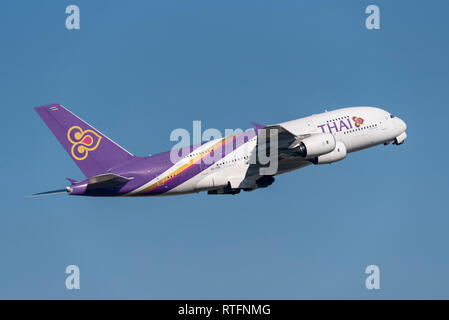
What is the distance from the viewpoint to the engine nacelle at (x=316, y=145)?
2013 inches

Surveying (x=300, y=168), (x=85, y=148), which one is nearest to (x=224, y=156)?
(x=300, y=168)

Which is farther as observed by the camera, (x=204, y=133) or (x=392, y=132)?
(x=392, y=132)

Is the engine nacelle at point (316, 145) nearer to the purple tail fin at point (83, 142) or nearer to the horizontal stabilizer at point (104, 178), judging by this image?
the purple tail fin at point (83, 142)

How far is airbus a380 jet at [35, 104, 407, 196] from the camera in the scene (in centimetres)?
4950

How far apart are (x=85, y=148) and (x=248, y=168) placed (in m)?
11.9

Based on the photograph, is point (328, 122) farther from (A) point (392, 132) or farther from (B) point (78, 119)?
(B) point (78, 119)

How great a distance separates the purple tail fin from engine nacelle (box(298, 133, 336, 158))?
12311mm

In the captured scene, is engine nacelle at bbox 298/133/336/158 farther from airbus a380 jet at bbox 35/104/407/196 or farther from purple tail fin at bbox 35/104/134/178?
purple tail fin at bbox 35/104/134/178

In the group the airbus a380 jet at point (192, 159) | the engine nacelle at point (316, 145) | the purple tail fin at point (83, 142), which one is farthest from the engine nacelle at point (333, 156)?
the purple tail fin at point (83, 142)

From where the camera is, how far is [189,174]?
5069 centimetres

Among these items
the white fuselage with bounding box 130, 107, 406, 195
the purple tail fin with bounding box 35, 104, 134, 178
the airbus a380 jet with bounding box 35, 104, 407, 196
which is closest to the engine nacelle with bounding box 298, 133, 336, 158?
the airbus a380 jet with bounding box 35, 104, 407, 196

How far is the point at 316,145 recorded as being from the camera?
51.2m

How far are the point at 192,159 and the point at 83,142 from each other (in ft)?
25.8

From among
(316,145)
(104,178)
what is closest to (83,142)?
(104,178)
